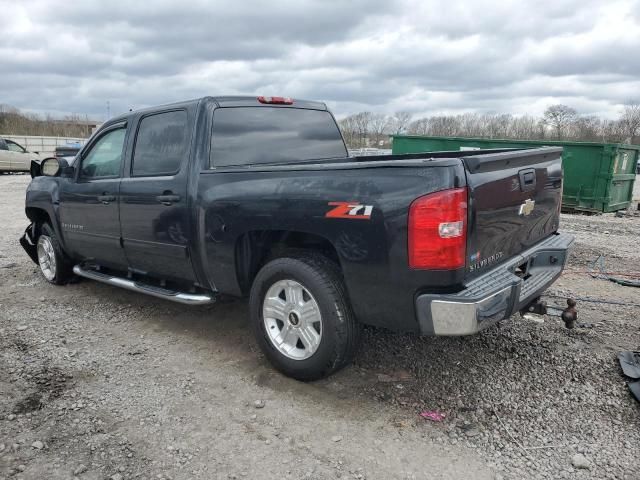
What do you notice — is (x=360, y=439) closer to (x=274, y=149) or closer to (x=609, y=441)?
(x=609, y=441)

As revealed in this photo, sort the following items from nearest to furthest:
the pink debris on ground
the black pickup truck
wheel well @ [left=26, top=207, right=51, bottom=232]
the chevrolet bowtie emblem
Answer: the black pickup truck
the pink debris on ground
the chevrolet bowtie emblem
wheel well @ [left=26, top=207, right=51, bottom=232]

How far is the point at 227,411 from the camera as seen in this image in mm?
3141

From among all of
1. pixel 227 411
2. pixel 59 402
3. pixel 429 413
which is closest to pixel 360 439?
pixel 429 413

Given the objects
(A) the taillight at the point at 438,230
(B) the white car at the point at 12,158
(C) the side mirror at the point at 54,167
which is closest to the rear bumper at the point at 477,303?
(A) the taillight at the point at 438,230

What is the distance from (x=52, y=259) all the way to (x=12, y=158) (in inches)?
827

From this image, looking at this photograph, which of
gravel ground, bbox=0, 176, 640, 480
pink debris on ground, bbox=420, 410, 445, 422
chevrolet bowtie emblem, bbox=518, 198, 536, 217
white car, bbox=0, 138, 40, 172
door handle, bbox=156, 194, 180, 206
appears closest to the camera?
gravel ground, bbox=0, 176, 640, 480

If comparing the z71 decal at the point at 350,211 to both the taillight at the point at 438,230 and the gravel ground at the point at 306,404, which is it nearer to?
the taillight at the point at 438,230

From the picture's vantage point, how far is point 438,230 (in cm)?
267

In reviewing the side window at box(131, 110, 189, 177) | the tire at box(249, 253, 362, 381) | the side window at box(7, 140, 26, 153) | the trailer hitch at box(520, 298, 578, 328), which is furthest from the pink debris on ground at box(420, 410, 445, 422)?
the side window at box(7, 140, 26, 153)

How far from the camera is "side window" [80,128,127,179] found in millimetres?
4703

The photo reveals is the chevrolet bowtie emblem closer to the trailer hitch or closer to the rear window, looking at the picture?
the trailer hitch

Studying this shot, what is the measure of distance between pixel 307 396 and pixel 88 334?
221 cm

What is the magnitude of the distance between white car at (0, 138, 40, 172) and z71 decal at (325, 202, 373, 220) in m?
24.7

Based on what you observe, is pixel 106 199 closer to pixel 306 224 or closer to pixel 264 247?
pixel 264 247
